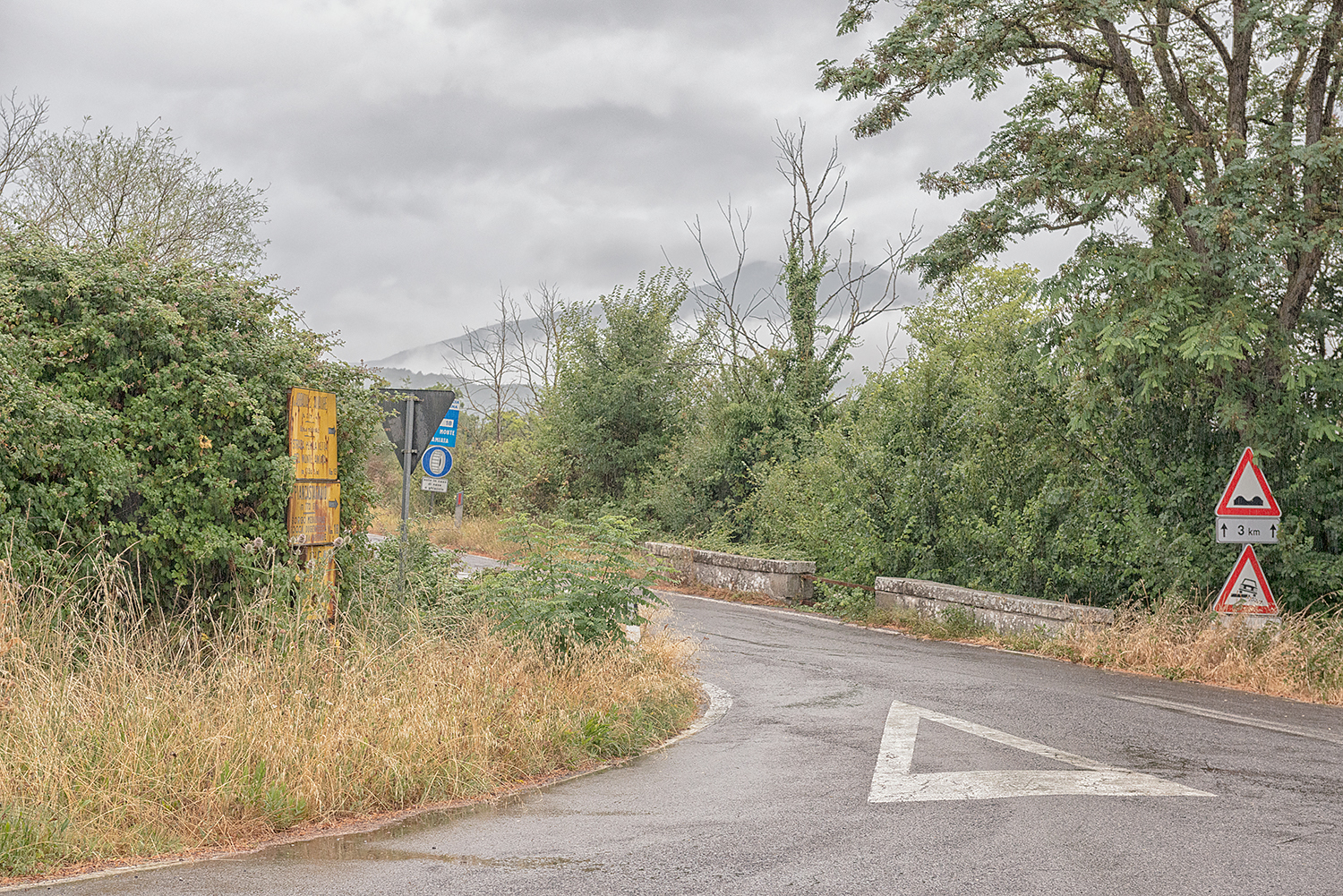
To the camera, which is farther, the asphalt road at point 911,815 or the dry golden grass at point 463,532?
the dry golden grass at point 463,532

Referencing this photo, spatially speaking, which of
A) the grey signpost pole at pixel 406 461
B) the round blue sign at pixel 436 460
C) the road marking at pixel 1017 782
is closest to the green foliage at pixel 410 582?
the grey signpost pole at pixel 406 461

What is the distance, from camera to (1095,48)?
46.0ft

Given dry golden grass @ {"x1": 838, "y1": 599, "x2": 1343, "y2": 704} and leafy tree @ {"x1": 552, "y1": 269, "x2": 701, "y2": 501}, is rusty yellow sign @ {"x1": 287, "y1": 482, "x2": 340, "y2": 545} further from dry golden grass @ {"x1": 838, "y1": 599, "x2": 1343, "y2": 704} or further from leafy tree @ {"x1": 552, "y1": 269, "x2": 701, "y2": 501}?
leafy tree @ {"x1": 552, "y1": 269, "x2": 701, "y2": 501}

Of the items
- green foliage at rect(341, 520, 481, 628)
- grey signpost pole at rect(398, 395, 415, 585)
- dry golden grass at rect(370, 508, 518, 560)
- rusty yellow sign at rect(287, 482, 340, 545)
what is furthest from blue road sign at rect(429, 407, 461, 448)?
Answer: rusty yellow sign at rect(287, 482, 340, 545)

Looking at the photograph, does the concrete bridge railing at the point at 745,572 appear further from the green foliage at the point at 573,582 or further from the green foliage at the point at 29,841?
the green foliage at the point at 29,841

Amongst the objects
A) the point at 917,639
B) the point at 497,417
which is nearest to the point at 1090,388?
the point at 917,639

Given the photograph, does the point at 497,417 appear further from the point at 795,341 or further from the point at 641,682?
the point at 641,682

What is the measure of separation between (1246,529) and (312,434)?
32.5 ft

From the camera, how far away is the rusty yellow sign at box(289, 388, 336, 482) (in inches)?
363

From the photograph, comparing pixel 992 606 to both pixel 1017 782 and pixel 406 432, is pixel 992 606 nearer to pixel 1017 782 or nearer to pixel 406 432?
pixel 1017 782

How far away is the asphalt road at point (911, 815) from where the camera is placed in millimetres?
4992

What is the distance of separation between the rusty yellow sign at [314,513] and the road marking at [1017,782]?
206 inches

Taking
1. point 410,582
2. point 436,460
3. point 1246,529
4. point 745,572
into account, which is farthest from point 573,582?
point 436,460

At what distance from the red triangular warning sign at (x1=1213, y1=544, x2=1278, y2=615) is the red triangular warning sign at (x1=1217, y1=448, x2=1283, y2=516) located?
462 mm
